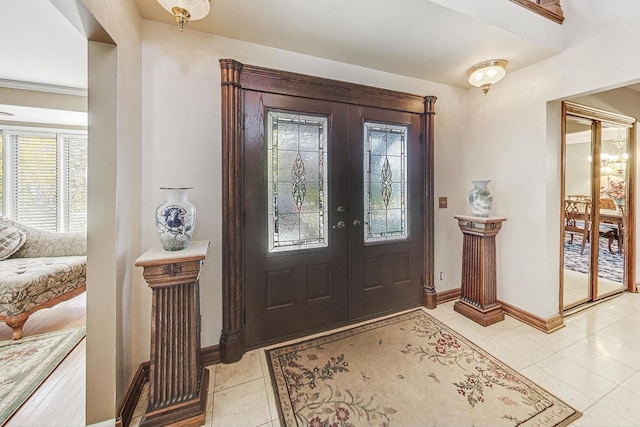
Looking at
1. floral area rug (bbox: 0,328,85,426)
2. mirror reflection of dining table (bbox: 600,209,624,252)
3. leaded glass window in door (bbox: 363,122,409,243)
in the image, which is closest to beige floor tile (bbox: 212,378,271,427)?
floral area rug (bbox: 0,328,85,426)

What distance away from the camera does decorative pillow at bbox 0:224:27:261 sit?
2861 mm

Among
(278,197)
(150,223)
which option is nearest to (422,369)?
(278,197)

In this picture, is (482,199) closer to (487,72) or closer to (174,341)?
(487,72)

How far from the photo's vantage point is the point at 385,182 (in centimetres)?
265

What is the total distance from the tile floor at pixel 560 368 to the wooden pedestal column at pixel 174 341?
0.18 meters

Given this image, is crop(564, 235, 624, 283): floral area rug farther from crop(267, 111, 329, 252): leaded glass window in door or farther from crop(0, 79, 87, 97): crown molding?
crop(0, 79, 87, 97): crown molding

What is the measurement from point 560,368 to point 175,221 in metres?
2.94

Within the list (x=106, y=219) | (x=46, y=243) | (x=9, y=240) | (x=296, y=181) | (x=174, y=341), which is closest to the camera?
(x=106, y=219)

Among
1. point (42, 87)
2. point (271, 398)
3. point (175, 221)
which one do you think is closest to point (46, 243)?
point (42, 87)

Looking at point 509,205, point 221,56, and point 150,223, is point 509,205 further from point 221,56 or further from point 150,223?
point 150,223

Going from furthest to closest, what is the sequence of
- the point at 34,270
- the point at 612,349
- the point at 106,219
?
the point at 34,270, the point at 612,349, the point at 106,219

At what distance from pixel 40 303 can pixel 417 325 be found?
12.0 feet

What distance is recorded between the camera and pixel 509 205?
8.79 ft

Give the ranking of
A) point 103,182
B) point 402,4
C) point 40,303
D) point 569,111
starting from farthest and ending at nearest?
point 569,111
point 40,303
point 402,4
point 103,182
